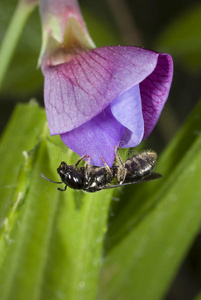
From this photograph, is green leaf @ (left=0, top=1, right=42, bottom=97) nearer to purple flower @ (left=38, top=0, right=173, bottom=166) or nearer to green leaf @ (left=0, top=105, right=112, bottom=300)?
green leaf @ (left=0, top=105, right=112, bottom=300)

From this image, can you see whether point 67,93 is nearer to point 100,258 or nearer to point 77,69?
point 77,69

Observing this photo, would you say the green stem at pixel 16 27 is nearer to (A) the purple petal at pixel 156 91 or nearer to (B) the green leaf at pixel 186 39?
(A) the purple petal at pixel 156 91

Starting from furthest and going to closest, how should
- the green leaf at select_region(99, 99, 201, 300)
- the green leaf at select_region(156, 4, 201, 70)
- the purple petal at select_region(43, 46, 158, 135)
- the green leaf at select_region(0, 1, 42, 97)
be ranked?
1. the green leaf at select_region(156, 4, 201, 70)
2. the green leaf at select_region(0, 1, 42, 97)
3. the green leaf at select_region(99, 99, 201, 300)
4. the purple petal at select_region(43, 46, 158, 135)

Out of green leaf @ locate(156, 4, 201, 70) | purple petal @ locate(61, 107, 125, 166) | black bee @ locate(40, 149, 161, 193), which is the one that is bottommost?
green leaf @ locate(156, 4, 201, 70)

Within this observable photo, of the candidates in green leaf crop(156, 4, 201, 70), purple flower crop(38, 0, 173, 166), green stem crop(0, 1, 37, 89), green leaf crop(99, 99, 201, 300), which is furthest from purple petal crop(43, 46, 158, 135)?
green leaf crop(156, 4, 201, 70)

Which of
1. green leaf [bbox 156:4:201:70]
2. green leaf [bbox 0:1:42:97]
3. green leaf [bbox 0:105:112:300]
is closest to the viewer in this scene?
green leaf [bbox 0:105:112:300]

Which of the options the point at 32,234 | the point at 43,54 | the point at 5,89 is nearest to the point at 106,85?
the point at 43,54

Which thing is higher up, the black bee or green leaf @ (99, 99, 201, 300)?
the black bee
